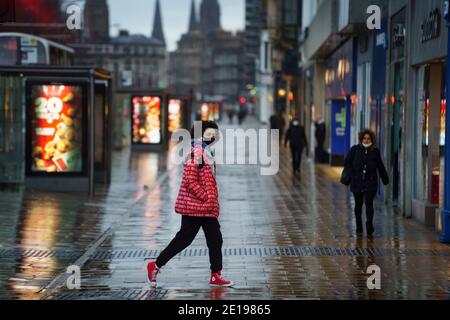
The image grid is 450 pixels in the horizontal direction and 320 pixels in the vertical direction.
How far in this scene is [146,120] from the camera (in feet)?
155

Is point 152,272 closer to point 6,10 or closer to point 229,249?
point 6,10

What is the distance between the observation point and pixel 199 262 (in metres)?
13.4

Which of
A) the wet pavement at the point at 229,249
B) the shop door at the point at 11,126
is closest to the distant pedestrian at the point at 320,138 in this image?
the wet pavement at the point at 229,249

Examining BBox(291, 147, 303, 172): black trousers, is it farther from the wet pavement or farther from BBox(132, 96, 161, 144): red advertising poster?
BBox(132, 96, 161, 144): red advertising poster

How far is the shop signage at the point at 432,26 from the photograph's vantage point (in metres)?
16.8

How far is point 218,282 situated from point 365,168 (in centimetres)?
560

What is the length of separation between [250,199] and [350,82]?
9.01m

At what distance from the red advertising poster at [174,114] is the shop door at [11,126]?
2918 centimetres

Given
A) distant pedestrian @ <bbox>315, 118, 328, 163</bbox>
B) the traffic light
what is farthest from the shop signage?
distant pedestrian @ <bbox>315, 118, 328, 163</bbox>

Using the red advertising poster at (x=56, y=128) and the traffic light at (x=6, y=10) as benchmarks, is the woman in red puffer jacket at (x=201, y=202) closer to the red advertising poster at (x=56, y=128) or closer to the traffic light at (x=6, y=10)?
the traffic light at (x=6, y=10)

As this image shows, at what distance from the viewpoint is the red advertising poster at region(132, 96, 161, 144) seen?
47.2 m

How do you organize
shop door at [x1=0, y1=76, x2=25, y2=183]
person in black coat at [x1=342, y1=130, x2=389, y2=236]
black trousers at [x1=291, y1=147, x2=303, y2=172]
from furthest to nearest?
1. black trousers at [x1=291, y1=147, x2=303, y2=172]
2. shop door at [x1=0, y1=76, x2=25, y2=183]
3. person in black coat at [x1=342, y1=130, x2=389, y2=236]
